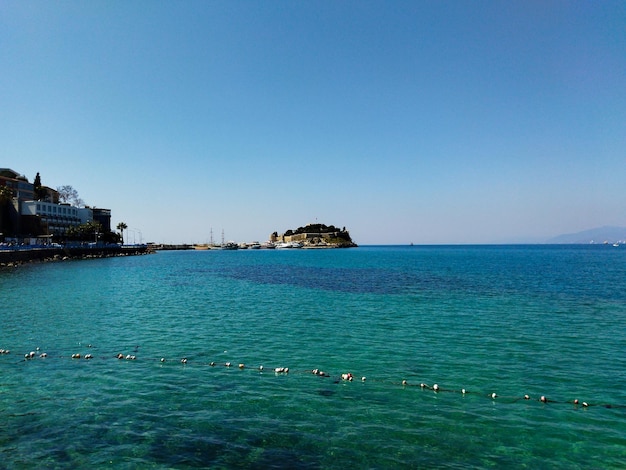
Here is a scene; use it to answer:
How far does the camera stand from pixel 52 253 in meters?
134

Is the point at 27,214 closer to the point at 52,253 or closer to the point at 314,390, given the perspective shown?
the point at 52,253

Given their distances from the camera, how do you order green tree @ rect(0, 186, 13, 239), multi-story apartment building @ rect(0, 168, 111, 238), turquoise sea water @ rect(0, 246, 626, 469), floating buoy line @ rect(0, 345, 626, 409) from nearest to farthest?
turquoise sea water @ rect(0, 246, 626, 469) → floating buoy line @ rect(0, 345, 626, 409) → green tree @ rect(0, 186, 13, 239) → multi-story apartment building @ rect(0, 168, 111, 238)

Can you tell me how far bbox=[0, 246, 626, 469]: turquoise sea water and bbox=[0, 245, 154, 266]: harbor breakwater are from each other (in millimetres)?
90794

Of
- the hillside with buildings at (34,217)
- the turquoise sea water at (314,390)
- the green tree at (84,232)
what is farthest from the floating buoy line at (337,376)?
the green tree at (84,232)

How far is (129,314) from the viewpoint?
34.5m

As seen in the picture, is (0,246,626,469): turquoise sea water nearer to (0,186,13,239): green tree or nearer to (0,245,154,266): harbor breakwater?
(0,245,154,266): harbor breakwater

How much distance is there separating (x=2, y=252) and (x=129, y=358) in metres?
109

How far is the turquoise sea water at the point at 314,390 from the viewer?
11461 millimetres

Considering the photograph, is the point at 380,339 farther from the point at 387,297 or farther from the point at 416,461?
the point at 387,297

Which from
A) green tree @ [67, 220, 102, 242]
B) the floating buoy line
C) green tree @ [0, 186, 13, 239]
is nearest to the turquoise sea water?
the floating buoy line

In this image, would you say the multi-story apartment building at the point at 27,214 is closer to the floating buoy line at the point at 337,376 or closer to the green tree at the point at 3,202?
the green tree at the point at 3,202

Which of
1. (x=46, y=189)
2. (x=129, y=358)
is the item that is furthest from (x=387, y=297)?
(x=46, y=189)

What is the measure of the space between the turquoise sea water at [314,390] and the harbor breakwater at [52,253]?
90.8 meters

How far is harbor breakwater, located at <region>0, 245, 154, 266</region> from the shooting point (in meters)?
106
